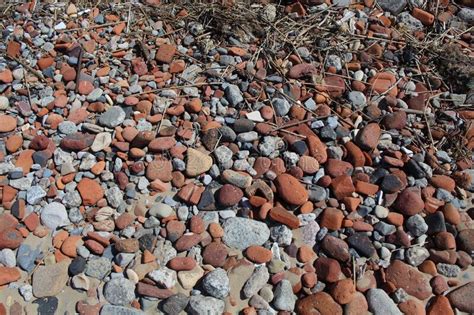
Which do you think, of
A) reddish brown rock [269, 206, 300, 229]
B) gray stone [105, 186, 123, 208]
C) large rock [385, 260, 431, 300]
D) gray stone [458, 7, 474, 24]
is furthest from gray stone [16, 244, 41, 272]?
gray stone [458, 7, 474, 24]

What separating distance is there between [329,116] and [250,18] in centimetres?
75

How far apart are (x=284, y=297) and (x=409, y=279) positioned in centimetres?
46

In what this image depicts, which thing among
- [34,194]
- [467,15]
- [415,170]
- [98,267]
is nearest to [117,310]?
[98,267]

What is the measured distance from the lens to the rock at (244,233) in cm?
197

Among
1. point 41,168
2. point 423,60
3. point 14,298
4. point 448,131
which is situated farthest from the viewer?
point 423,60

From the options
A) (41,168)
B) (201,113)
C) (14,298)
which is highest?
(201,113)

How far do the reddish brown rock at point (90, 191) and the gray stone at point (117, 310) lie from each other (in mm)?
448

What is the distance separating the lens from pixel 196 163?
214cm

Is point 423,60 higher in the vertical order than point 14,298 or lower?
higher

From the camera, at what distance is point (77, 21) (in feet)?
9.14

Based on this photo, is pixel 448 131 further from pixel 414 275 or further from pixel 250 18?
pixel 250 18

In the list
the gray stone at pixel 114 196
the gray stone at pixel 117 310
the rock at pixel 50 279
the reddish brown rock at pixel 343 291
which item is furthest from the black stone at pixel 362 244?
the rock at pixel 50 279

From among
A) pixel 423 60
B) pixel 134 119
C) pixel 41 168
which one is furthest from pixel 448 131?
pixel 41 168

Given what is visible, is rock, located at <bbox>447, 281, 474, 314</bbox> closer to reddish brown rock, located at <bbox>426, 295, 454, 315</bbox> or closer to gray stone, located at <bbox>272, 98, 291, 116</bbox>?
reddish brown rock, located at <bbox>426, 295, 454, 315</bbox>
